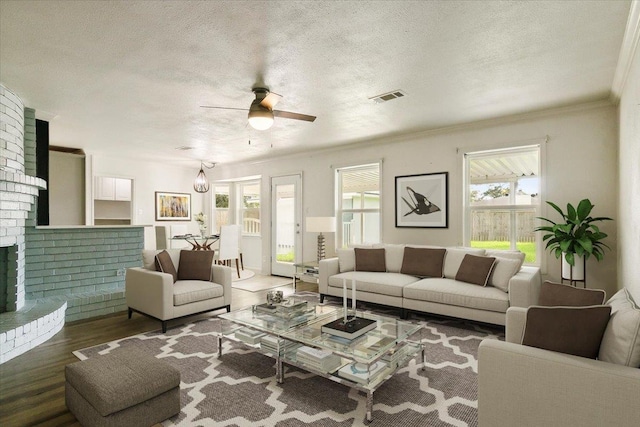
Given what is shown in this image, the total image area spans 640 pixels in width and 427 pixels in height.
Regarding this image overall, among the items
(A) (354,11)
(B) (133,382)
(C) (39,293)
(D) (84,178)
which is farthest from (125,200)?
(A) (354,11)

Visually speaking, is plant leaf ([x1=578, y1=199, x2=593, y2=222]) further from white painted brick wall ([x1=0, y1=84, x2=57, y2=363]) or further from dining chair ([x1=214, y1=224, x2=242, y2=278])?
white painted brick wall ([x1=0, y1=84, x2=57, y2=363])

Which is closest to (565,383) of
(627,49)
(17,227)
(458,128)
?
(627,49)

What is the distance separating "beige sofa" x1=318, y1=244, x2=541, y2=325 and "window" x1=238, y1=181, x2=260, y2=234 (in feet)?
11.2

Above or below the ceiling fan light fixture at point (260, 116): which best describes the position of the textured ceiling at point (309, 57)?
above

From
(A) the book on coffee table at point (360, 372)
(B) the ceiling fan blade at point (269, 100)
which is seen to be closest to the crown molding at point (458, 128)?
(B) the ceiling fan blade at point (269, 100)

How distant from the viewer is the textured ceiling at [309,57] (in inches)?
82.4

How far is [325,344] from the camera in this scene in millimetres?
2398

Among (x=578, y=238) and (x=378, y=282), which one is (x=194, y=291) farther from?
(x=578, y=238)

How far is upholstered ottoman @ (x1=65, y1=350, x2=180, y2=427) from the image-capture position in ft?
5.92

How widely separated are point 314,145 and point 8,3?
14.1 ft

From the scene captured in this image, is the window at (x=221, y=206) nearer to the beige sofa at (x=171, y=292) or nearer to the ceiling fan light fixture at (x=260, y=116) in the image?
the beige sofa at (x=171, y=292)

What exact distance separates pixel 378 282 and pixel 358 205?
6.67ft

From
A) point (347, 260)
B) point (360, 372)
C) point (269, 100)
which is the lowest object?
point (360, 372)

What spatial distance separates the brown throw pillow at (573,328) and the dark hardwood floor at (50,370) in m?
2.69
